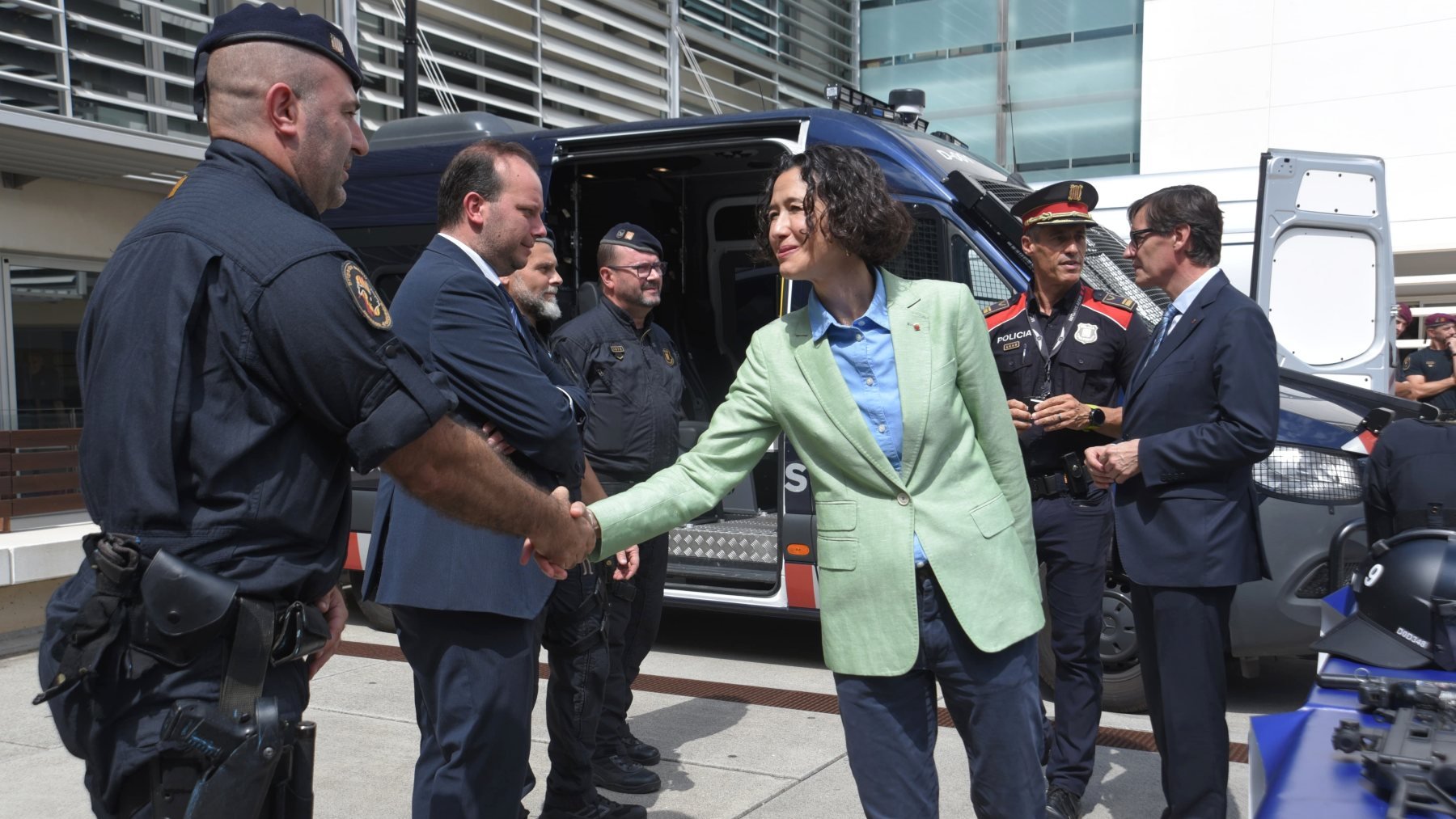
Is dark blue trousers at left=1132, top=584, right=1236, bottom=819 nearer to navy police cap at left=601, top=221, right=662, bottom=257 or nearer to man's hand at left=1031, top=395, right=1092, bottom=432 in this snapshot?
man's hand at left=1031, top=395, right=1092, bottom=432

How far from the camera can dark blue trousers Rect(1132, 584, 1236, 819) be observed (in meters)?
3.30

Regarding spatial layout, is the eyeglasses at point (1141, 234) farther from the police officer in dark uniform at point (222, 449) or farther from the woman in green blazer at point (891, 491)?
A: the police officer in dark uniform at point (222, 449)

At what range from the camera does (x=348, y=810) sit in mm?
4250

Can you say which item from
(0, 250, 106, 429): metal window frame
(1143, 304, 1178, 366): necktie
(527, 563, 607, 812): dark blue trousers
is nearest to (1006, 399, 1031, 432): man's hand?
(1143, 304, 1178, 366): necktie

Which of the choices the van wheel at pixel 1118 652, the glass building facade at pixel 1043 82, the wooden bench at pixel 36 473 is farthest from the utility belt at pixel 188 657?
the glass building facade at pixel 1043 82

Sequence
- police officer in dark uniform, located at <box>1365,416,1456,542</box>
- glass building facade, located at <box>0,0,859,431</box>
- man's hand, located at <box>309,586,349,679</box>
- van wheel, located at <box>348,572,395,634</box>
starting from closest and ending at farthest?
man's hand, located at <box>309,586,349,679</box> < police officer in dark uniform, located at <box>1365,416,1456,542</box> < van wheel, located at <box>348,572,395,634</box> < glass building facade, located at <box>0,0,859,431</box>

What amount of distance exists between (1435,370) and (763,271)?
5.78 m

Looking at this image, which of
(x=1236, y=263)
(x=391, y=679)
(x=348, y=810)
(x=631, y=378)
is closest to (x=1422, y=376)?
(x=1236, y=263)

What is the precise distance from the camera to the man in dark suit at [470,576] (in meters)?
2.86

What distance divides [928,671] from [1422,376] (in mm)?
8894

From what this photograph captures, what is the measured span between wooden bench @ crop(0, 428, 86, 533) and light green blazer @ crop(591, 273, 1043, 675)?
5.94m

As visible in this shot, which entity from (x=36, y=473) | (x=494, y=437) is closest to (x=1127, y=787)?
(x=494, y=437)

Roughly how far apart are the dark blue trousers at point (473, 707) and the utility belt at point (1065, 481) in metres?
2.01

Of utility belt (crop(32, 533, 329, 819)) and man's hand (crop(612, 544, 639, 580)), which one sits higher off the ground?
utility belt (crop(32, 533, 329, 819))
